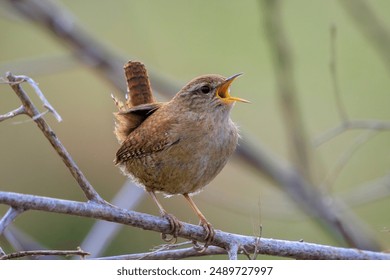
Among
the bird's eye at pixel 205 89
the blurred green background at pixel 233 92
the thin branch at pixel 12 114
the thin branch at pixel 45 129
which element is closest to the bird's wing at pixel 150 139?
the bird's eye at pixel 205 89

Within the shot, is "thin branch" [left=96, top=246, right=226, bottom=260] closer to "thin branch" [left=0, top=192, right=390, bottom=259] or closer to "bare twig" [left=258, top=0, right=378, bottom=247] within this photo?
"thin branch" [left=0, top=192, right=390, bottom=259]

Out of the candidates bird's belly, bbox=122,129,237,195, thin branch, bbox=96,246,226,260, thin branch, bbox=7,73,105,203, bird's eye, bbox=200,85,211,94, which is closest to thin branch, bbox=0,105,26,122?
thin branch, bbox=7,73,105,203

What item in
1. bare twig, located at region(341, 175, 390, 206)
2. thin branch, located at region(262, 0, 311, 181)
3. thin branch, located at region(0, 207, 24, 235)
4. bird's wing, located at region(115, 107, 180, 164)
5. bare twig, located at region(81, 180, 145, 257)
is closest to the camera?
thin branch, located at region(0, 207, 24, 235)

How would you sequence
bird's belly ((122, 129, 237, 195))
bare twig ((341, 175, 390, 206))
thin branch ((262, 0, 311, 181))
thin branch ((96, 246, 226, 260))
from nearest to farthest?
thin branch ((96, 246, 226, 260)), bird's belly ((122, 129, 237, 195)), thin branch ((262, 0, 311, 181)), bare twig ((341, 175, 390, 206))

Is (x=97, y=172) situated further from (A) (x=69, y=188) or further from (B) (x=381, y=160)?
(B) (x=381, y=160)

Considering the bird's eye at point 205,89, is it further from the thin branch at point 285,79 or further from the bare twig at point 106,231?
the bare twig at point 106,231

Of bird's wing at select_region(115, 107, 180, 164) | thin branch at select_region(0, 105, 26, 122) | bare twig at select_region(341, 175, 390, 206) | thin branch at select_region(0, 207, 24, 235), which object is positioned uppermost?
thin branch at select_region(0, 105, 26, 122)

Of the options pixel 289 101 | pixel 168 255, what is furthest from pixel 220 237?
pixel 289 101
